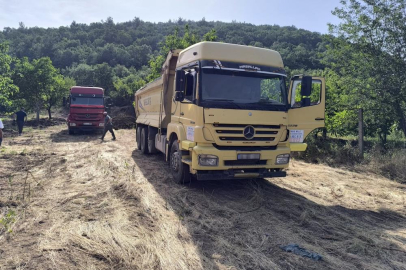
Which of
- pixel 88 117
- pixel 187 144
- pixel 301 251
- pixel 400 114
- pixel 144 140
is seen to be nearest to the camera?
pixel 301 251

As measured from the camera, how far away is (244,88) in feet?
21.1

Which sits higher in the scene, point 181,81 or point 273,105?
point 181,81

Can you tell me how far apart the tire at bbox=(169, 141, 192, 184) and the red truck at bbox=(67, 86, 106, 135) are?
12.4m

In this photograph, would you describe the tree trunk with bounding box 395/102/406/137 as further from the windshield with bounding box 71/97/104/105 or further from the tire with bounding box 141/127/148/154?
the windshield with bounding box 71/97/104/105

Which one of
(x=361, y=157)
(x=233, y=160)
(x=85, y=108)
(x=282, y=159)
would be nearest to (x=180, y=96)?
(x=233, y=160)

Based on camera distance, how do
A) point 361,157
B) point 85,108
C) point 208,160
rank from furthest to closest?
1. point 85,108
2. point 361,157
3. point 208,160

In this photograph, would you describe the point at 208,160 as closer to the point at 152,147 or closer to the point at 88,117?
the point at 152,147

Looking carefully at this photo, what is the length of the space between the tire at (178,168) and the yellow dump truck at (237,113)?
2 cm

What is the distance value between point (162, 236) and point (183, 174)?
2623mm

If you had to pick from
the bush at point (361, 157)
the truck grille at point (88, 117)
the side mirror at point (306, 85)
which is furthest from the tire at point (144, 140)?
the truck grille at point (88, 117)

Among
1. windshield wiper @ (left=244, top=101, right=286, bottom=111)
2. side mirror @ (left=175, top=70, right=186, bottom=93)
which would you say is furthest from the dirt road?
side mirror @ (left=175, top=70, right=186, bottom=93)

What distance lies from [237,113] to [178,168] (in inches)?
80.1

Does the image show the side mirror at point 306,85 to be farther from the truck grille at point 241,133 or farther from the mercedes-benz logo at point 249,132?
the mercedes-benz logo at point 249,132

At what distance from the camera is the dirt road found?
3.72 meters
